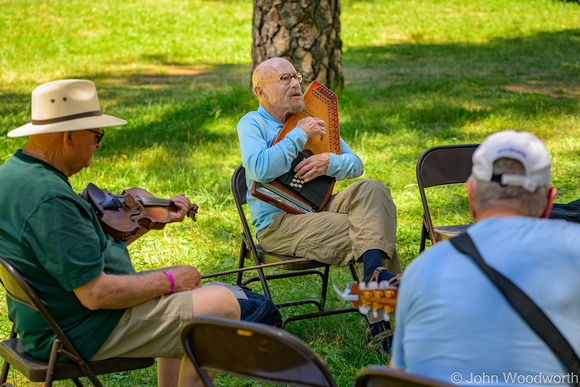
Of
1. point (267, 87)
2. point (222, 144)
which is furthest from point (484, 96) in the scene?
point (267, 87)

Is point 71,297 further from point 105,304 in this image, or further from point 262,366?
point 262,366

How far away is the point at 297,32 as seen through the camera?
8086 millimetres

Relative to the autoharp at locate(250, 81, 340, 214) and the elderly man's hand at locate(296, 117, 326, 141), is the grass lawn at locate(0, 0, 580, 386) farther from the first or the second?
the elderly man's hand at locate(296, 117, 326, 141)

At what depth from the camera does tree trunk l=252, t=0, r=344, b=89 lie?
316 inches

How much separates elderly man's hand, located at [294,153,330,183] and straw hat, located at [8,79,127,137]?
1376mm

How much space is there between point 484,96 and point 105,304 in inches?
342

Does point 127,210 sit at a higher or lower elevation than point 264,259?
higher

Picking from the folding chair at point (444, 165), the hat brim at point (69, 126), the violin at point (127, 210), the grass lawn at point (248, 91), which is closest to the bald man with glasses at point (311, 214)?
the folding chair at point (444, 165)

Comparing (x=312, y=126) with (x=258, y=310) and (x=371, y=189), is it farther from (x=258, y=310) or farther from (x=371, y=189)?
(x=258, y=310)

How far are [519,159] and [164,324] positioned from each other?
4.99 feet

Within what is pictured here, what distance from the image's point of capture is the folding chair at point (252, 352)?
5.41ft

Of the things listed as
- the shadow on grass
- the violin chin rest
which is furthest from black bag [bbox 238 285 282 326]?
the shadow on grass

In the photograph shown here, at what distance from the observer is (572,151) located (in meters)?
7.05

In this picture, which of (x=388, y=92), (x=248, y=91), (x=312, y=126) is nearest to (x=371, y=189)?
(x=312, y=126)
